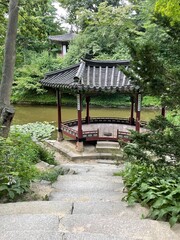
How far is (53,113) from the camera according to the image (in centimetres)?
1792

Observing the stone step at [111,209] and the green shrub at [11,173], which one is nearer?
the stone step at [111,209]

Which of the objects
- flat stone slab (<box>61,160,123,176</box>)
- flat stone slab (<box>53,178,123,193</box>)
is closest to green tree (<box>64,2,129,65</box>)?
flat stone slab (<box>61,160,123,176</box>)

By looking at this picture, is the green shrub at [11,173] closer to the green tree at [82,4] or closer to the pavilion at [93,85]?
the pavilion at [93,85]

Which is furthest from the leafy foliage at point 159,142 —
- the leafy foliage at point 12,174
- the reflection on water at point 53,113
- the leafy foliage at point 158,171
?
the reflection on water at point 53,113

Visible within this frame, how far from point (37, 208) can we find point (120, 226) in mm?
1007

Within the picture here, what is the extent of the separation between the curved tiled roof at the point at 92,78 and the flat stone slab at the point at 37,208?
204 inches

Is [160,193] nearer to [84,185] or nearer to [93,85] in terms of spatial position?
[84,185]

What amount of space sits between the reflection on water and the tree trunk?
10.3 metres

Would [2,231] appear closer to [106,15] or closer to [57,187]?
[57,187]

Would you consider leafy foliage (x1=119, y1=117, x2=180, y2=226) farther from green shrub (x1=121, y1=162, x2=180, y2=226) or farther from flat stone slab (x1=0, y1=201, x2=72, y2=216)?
flat stone slab (x1=0, y1=201, x2=72, y2=216)

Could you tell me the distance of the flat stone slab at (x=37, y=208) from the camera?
267 centimetres

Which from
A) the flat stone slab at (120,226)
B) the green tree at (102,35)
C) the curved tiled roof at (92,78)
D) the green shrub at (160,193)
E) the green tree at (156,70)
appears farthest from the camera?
the green tree at (102,35)

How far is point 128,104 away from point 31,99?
842 centimetres

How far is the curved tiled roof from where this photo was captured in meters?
7.80
